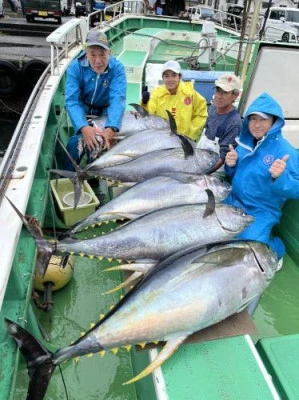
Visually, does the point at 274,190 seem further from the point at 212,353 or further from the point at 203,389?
the point at 203,389

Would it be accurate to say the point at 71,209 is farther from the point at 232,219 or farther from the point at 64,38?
the point at 64,38

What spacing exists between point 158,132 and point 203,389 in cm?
249

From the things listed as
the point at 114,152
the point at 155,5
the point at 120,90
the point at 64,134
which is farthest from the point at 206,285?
the point at 155,5

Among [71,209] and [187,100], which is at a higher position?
[187,100]

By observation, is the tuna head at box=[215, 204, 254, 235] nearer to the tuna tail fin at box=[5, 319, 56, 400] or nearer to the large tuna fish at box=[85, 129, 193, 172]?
the large tuna fish at box=[85, 129, 193, 172]

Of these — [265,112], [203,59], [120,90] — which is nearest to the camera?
[265,112]

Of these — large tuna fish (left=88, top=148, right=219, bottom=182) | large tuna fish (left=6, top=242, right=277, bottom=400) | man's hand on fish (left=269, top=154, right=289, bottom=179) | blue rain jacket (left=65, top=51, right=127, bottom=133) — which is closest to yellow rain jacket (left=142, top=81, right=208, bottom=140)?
blue rain jacket (left=65, top=51, right=127, bottom=133)

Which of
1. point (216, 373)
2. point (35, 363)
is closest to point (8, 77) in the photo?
point (35, 363)

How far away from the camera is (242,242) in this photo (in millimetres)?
2027

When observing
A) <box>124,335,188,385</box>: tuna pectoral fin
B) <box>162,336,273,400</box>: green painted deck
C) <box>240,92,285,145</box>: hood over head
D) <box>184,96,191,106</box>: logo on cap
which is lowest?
<box>162,336,273,400</box>: green painted deck

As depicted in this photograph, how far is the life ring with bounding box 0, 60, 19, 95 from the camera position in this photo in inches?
443

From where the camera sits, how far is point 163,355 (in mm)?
1600

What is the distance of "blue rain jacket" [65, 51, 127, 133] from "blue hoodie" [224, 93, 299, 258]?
153 centimetres

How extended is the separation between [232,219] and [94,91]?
95.6 inches
